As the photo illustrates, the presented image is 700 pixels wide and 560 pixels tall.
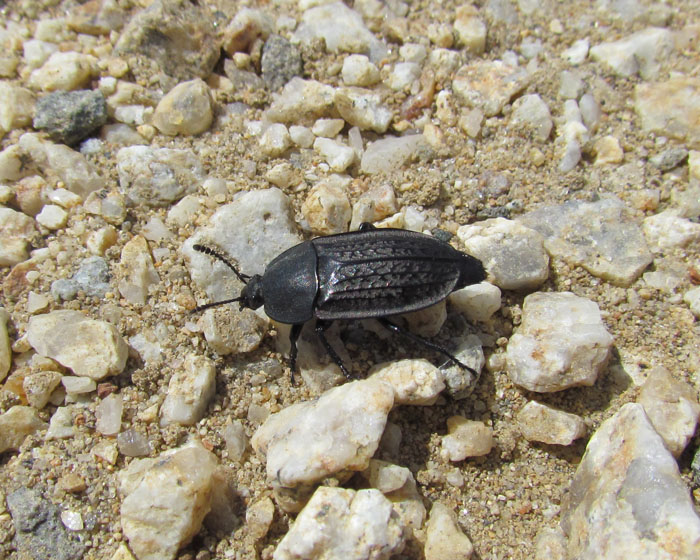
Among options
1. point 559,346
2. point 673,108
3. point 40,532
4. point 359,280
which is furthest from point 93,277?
point 673,108

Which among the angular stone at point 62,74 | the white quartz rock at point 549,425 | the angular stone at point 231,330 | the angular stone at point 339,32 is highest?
the angular stone at point 339,32

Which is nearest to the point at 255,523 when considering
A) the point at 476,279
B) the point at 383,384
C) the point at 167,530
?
the point at 167,530

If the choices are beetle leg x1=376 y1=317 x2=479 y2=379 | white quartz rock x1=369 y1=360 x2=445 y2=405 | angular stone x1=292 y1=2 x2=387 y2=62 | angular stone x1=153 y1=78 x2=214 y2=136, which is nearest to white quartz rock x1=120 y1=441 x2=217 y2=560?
white quartz rock x1=369 y1=360 x2=445 y2=405

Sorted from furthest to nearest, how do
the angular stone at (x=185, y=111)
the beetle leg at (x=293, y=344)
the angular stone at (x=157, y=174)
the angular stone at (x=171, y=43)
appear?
the angular stone at (x=171, y=43)
the angular stone at (x=185, y=111)
the angular stone at (x=157, y=174)
the beetle leg at (x=293, y=344)

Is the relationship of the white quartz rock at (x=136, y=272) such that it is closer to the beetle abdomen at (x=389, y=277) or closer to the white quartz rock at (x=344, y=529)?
the beetle abdomen at (x=389, y=277)

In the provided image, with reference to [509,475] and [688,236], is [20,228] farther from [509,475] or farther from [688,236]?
[688,236]

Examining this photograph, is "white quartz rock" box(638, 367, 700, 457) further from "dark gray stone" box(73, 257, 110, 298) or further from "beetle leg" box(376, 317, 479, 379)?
"dark gray stone" box(73, 257, 110, 298)

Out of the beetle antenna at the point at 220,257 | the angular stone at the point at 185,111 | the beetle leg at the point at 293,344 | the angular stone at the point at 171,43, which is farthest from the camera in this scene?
the angular stone at the point at 171,43

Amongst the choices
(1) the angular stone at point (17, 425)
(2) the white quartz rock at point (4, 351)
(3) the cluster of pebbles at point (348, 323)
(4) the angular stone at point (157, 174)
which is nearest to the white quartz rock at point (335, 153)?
(3) the cluster of pebbles at point (348, 323)
